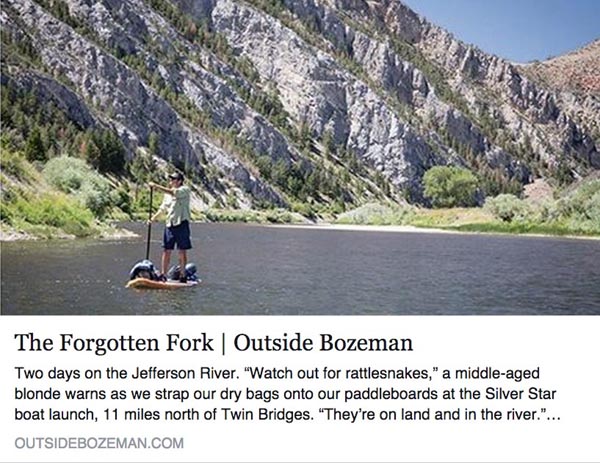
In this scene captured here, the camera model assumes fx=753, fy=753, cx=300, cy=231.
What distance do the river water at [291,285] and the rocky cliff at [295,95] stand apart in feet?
185

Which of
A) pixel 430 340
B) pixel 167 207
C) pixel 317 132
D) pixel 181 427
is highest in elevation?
pixel 317 132

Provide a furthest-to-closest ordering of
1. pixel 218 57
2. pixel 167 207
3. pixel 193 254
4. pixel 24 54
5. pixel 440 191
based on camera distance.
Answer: pixel 218 57 → pixel 440 191 → pixel 24 54 → pixel 193 254 → pixel 167 207

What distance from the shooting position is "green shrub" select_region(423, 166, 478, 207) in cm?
10150

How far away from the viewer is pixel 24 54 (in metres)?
77.2

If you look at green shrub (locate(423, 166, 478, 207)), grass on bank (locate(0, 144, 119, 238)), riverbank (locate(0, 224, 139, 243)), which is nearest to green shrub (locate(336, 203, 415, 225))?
green shrub (locate(423, 166, 478, 207))

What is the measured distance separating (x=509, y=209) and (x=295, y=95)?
63.1 meters

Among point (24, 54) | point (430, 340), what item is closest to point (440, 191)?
point (24, 54)

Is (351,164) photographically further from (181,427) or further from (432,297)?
(181,427)

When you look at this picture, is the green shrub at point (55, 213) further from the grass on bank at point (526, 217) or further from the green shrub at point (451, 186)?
the green shrub at point (451, 186)

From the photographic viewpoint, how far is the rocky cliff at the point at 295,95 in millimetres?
83500

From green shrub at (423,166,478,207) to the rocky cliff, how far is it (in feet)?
32.1

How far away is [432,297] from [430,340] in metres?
6.79

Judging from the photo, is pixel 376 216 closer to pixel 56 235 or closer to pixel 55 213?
pixel 55 213

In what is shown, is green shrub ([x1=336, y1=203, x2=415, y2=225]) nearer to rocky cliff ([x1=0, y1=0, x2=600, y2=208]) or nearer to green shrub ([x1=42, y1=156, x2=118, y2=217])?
rocky cliff ([x1=0, y1=0, x2=600, y2=208])
